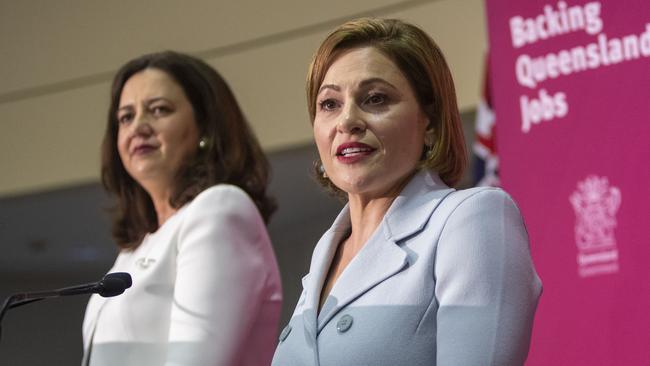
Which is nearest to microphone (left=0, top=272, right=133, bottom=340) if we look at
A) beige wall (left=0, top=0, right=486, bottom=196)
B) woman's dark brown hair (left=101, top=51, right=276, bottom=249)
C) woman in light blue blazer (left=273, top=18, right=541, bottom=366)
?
woman in light blue blazer (left=273, top=18, right=541, bottom=366)

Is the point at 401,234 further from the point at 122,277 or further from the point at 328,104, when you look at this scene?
the point at 122,277

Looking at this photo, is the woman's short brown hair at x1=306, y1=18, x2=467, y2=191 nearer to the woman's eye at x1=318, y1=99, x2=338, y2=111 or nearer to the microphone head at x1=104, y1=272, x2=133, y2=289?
the woman's eye at x1=318, y1=99, x2=338, y2=111

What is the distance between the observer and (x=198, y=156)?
3.18 metres

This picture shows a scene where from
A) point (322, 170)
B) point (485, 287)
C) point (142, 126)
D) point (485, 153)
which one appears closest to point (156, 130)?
point (142, 126)

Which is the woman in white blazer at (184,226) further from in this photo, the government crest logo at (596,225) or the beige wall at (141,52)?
the beige wall at (141,52)

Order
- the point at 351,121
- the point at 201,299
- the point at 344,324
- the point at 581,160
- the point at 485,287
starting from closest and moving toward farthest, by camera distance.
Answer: the point at 485,287
the point at 344,324
the point at 351,121
the point at 201,299
the point at 581,160

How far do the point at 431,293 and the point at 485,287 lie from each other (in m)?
0.12

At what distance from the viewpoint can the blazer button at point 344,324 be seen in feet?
6.51

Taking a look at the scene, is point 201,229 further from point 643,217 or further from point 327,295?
point 643,217

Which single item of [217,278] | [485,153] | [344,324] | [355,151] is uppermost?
[355,151]

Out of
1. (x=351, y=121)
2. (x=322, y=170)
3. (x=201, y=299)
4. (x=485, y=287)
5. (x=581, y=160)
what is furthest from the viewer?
(x=581, y=160)

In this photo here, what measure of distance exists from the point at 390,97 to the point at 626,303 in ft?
3.28

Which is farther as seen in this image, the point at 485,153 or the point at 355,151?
the point at 485,153

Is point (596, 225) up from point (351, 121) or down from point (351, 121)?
down
